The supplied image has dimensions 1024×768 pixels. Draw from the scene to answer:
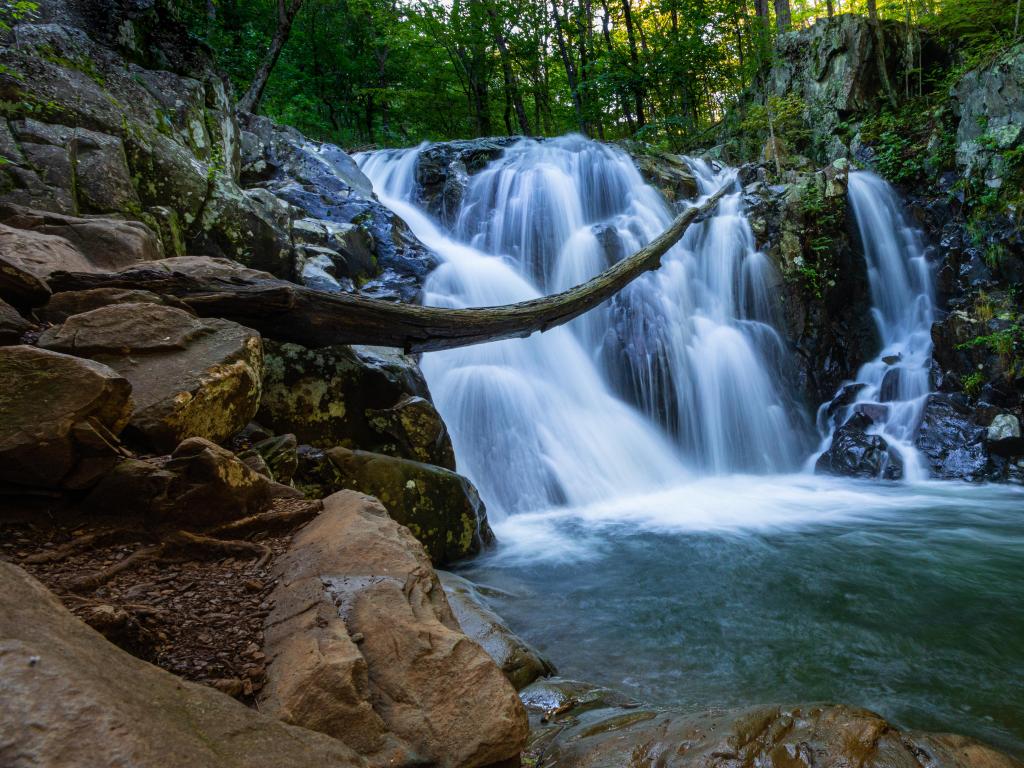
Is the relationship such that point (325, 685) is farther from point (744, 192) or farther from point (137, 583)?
point (744, 192)

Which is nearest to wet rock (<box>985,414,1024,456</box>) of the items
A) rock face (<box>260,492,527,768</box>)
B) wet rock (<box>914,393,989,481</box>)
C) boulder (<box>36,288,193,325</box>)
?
wet rock (<box>914,393,989,481</box>)

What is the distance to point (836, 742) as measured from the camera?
2.06 metres

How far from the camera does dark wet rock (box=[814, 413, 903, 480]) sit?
839 cm

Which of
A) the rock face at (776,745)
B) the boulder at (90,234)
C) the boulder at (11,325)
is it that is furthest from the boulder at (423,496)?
the rock face at (776,745)

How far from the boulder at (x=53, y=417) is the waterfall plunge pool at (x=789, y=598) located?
8.91ft

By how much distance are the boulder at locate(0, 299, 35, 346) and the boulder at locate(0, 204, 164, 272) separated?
3.96 feet

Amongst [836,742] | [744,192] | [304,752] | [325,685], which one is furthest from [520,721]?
[744,192]

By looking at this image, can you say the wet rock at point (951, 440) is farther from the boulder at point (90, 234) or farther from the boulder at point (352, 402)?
the boulder at point (90, 234)

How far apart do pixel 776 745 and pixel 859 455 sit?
782 cm

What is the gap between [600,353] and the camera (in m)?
9.66

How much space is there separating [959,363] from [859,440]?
1986 millimetres

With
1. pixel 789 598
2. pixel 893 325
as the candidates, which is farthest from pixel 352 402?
pixel 893 325

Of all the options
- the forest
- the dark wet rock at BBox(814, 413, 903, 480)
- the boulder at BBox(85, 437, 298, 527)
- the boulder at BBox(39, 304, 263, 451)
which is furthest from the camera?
the forest

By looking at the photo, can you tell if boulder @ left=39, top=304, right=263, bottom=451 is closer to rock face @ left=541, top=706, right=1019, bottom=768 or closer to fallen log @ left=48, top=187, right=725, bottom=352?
fallen log @ left=48, top=187, right=725, bottom=352
